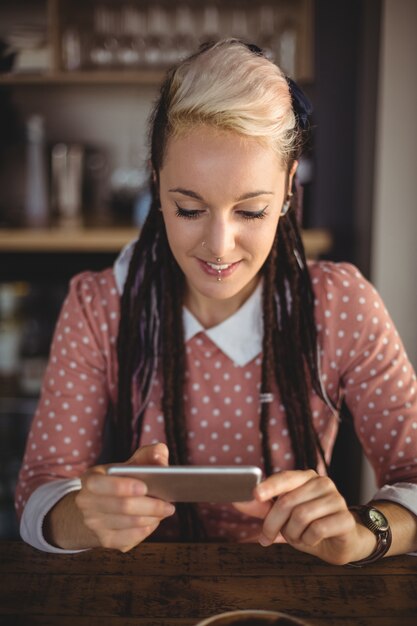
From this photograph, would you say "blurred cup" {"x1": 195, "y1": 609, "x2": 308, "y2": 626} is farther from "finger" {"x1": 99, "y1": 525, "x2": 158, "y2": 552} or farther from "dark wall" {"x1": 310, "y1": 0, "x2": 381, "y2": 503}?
"dark wall" {"x1": 310, "y1": 0, "x2": 381, "y2": 503}

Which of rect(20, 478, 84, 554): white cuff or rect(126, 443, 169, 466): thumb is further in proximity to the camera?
rect(20, 478, 84, 554): white cuff

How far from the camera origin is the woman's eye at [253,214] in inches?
47.8

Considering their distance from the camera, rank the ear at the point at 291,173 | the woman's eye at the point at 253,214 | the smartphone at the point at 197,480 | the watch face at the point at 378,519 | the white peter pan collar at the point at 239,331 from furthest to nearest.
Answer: the white peter pan collar at the point at 239,331, the ear at the point at 291,173, the woman's eye at the point at 253,214, the watch face at the point at 378,519, the smartphone at the point at 197,480

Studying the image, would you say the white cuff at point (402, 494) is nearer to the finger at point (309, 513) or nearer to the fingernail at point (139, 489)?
the finger at point (309, 513)

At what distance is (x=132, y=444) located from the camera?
4.80 feet

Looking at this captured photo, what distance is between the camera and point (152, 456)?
1023mm

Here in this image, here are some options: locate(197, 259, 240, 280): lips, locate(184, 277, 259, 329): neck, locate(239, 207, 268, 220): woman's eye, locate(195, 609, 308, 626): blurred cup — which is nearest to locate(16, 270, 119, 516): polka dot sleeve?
locate(184, 277, 259, 329): neck

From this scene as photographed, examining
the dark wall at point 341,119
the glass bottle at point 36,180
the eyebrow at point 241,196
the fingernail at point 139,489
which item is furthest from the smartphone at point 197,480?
the glass bottle at point 36,180

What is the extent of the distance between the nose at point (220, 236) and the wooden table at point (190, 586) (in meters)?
0.45

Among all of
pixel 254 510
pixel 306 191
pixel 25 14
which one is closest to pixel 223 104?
pixel 254 510

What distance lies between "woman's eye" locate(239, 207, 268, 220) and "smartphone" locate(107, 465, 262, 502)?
45 cm

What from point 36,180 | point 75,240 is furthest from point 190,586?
point 36,180

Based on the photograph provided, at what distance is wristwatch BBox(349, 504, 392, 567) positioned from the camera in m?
1.07

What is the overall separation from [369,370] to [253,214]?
1.27 feet
